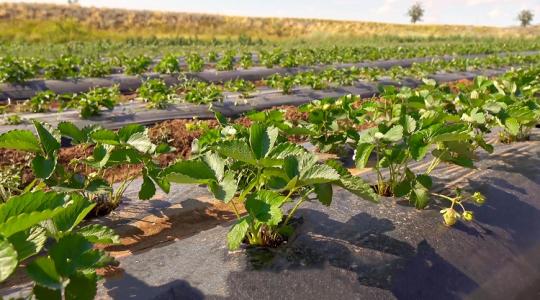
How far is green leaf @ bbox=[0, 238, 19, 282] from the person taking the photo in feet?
3.46

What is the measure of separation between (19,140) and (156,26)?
138 ft

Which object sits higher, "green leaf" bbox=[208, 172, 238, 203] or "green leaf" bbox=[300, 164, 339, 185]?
"green leaf" bbox=[300, 164, 339, 185]

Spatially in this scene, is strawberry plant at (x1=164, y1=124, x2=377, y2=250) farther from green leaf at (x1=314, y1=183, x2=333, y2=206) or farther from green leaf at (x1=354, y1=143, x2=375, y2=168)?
green leaf at (x1=354, y1=143, x2=375, y2=168)

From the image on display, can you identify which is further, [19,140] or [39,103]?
[39,103]

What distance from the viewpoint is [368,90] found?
9125mm

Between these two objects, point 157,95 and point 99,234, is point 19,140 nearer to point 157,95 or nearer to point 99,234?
point 99,234

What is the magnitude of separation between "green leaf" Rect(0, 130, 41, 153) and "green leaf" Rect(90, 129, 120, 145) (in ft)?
0.89

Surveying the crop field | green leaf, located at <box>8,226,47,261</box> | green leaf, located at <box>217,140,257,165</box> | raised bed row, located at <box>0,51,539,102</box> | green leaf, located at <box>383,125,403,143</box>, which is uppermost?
green leaf, located at <box>217,140,257,165</box>

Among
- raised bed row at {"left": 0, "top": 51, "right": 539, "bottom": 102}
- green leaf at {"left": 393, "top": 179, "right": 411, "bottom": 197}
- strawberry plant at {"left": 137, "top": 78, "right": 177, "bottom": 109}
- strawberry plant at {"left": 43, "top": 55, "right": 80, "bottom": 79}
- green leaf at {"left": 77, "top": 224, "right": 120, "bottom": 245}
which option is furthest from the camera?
strawberry plant at {"left": 43, "top": 55, "right": 80, "bottom": 79}

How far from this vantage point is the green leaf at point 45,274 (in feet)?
4.02

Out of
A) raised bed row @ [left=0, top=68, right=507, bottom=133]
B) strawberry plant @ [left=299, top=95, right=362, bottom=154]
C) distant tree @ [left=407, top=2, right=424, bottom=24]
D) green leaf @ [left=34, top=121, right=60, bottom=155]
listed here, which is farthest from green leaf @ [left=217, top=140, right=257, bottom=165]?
distant tree @ [left=407, top=2, right=424, bottom=24]

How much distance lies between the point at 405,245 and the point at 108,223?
1823mm

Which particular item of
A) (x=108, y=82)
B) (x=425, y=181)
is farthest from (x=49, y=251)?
(x=108, y=82)

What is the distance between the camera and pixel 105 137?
231cm
